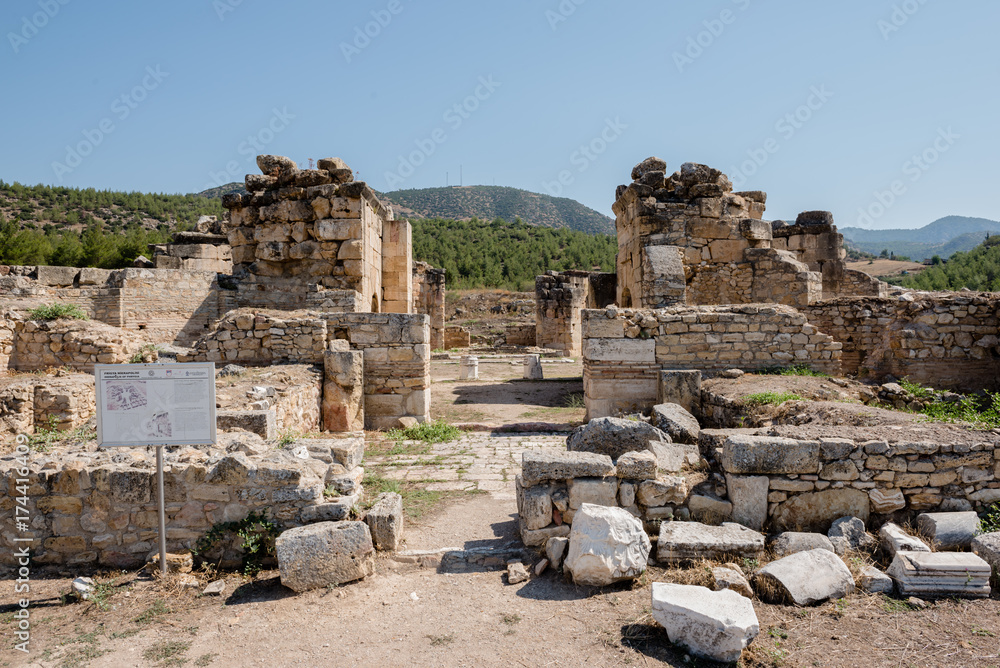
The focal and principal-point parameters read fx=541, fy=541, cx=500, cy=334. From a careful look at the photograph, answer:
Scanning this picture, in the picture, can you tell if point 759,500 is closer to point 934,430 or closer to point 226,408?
point 934,430

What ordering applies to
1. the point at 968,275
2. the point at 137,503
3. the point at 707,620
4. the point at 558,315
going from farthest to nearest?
1. the point at 968,275
2. the point at 558,315
3. the point at 137,503
4. the point at 707,620

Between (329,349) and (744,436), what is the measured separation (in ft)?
20.4

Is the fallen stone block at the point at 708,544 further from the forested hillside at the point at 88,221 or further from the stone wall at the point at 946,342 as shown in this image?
the forested hillside at the point at 88,221

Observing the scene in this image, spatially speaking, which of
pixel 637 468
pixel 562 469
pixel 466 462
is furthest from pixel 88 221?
pixel 637 468

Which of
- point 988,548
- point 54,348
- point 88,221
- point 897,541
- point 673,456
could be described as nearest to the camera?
point 988,548

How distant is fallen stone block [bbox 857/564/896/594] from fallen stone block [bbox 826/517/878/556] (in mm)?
317

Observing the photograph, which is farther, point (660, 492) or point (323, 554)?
point (660, 492)

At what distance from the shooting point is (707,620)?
2980 millimetres

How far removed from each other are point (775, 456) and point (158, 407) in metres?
4.68

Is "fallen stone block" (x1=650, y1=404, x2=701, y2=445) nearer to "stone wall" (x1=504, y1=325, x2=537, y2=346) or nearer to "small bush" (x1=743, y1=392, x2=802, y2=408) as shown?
"small bush" (x1=743, y1=392, x2=802, y2=408)

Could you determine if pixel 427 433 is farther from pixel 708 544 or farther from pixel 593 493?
pixel 708 544

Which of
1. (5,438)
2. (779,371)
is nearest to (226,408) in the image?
(5,438)

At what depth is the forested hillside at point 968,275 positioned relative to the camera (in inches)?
985

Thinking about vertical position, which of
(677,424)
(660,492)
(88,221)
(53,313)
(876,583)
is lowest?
(876,583)
